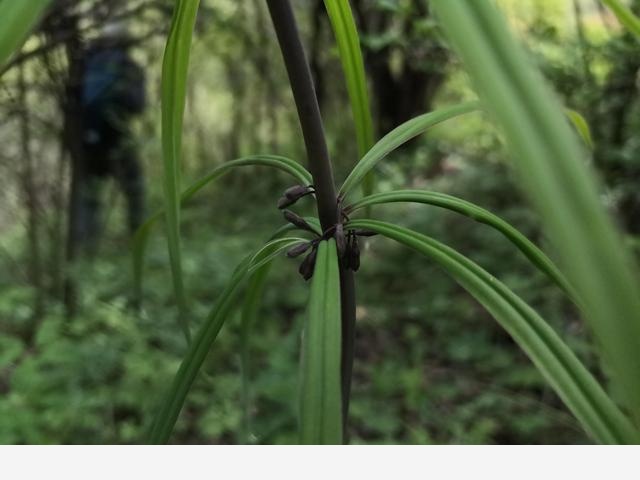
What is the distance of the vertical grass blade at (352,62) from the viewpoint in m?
0.47

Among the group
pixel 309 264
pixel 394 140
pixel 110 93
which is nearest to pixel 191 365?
pixel 309 264

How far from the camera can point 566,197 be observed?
0.21 metres

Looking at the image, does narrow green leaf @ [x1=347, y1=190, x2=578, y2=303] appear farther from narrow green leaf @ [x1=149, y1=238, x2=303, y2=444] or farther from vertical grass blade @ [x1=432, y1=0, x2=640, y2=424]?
vertical grass blade @ [x1=432, y1=0, x2=640, y2=424]

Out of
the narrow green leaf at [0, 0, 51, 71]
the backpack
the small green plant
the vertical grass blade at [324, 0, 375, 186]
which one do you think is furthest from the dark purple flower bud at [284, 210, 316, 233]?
the backpack

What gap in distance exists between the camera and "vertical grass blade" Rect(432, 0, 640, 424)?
0.69ft

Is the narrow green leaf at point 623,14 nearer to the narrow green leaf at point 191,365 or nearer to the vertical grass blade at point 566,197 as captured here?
the vertical grass blade at point 566,197

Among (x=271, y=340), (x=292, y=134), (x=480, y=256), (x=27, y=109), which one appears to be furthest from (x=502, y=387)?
(x=292, y=134)

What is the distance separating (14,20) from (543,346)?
12.2 inches

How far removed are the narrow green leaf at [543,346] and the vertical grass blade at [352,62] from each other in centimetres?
14

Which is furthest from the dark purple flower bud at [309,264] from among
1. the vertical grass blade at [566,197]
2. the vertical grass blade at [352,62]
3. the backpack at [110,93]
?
the backpack at [110,93]

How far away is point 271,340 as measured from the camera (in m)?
1.52

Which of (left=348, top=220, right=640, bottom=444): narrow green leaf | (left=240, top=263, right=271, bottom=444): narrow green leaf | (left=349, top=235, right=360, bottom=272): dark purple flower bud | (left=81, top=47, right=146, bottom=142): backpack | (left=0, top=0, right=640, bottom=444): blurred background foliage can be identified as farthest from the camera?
(left=81, top=47, right=146, bottom=142): backpack

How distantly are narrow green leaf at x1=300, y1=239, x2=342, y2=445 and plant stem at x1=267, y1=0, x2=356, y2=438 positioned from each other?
60mm
